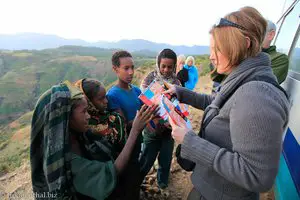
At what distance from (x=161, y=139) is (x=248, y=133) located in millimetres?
1885

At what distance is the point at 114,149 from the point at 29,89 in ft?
264

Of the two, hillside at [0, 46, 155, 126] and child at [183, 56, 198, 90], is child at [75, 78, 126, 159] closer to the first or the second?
child at [183, 56, 198, 90]

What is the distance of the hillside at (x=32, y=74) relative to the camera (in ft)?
203

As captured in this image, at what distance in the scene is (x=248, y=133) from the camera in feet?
2.96

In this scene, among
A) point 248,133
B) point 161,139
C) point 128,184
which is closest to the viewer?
point 248,133

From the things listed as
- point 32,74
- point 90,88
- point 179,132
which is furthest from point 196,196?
point 32,74

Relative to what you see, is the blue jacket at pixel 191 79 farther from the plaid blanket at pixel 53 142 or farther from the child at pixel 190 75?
the plaid blanket at pixel 53 142

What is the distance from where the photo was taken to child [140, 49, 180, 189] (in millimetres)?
2648

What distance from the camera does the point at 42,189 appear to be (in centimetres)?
143

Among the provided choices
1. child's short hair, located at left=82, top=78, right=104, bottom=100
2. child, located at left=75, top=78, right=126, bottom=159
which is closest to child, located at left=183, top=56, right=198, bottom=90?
child, located at left=75, top=78, right=126, bottom=159

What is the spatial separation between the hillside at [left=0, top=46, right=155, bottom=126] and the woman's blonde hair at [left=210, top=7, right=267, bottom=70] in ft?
186

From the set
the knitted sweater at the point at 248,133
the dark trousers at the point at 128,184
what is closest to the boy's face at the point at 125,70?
the dark trousers at the point at 128,184

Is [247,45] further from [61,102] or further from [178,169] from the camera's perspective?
[178,169]

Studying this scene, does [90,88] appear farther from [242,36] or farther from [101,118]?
[242,36]
